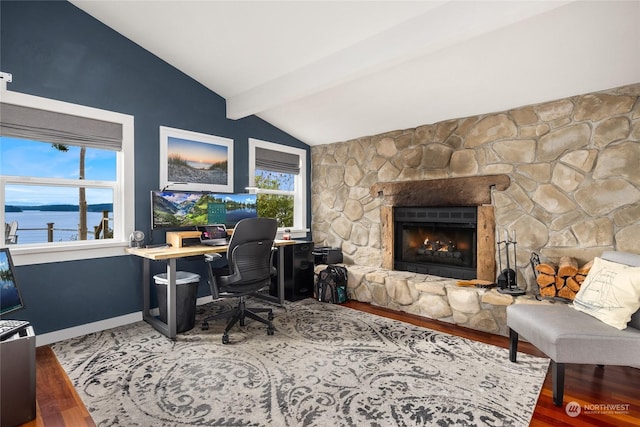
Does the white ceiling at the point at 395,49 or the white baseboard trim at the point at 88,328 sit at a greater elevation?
the white ceiling at the point at 395,49

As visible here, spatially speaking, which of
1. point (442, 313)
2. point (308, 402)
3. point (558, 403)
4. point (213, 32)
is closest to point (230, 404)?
point (308, 402)

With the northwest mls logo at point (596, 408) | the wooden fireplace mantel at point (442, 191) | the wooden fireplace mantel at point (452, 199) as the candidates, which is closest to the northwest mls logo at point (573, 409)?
the northwest mls logo at point (596, 408)

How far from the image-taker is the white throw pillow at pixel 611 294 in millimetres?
1941

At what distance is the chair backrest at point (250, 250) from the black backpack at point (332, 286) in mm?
1065

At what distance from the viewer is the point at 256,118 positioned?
4.41 metres

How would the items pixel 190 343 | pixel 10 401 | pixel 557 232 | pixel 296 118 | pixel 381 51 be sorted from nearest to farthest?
pixel 10 401 → pixel 381 51 → pixel 190 343 → pixel 557 232 → pixel 296 118

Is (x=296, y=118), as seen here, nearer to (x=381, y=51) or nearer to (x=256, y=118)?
(x=256, y=118)

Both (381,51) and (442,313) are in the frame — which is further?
(442,313)

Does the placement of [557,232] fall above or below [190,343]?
above

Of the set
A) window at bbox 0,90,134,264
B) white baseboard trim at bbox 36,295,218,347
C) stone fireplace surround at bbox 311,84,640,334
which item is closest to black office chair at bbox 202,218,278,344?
white baseboard trim at bbox 36,295,218,347

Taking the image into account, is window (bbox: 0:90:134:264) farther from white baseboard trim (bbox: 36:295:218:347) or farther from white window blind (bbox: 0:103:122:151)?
white baseboard trim (bbox: 36:295:218:347)

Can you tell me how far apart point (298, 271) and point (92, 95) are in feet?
9.10

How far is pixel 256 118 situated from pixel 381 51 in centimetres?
228

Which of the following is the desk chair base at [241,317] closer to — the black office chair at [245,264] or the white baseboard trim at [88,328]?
the black office chair at [245,264]
